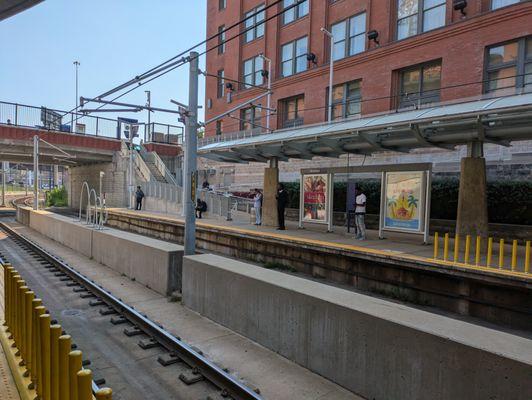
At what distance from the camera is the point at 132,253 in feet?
34.1

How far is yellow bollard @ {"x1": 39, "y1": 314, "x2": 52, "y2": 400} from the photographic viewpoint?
3.58 m

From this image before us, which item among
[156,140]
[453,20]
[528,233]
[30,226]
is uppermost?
[453,20]

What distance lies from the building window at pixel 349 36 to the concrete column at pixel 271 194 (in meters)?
12.4

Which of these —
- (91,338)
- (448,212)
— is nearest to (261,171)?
(448,212)

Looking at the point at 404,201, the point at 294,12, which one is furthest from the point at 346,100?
the point at 404,201

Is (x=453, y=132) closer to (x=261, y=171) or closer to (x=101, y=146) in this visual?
(x=261, y=171)

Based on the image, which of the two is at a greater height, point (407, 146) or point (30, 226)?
point (407, 146)

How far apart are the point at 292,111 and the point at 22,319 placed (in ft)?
92.4

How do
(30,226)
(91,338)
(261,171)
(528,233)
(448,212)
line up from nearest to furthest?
(91,338)
(528,233)
(448,212)
(30,226)
(261,171)

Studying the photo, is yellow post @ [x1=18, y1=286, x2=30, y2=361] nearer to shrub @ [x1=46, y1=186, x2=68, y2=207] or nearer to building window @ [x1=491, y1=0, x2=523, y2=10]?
building window @ [x1=491, y1=0, x2=523, y2=10]

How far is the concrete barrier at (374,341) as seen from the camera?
3.47 meters

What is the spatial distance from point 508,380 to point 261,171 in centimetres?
2813

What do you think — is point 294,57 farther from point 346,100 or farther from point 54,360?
point 54,360

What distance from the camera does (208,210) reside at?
23.4 metres
